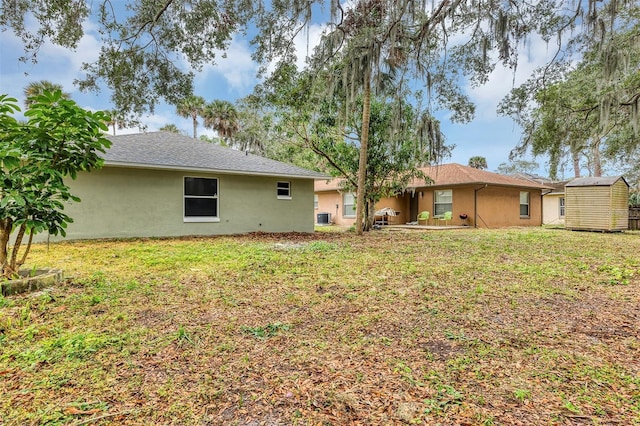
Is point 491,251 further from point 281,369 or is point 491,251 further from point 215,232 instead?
point 215,232

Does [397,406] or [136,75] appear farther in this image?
[136,75]

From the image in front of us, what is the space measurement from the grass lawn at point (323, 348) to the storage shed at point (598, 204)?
370 inches

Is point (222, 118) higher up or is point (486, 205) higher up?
point (222, 118)

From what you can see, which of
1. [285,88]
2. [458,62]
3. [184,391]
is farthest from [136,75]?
[458,62]

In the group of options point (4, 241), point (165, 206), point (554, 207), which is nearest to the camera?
point (4, 241)

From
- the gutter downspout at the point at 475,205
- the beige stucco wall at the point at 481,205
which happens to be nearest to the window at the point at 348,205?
the beige stucco wall at the point at 481,205

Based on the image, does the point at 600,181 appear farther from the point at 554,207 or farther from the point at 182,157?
the point at 182,157

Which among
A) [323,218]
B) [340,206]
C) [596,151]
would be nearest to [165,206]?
[323,218]

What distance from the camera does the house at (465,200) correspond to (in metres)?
16.2

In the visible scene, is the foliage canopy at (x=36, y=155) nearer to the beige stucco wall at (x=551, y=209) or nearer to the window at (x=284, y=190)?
the window at (x=284, y=190)

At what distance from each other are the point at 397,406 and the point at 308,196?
11.3 m

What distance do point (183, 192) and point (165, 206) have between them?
71 centimetres

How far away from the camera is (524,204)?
18.8 meters

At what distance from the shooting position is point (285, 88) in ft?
28.9
